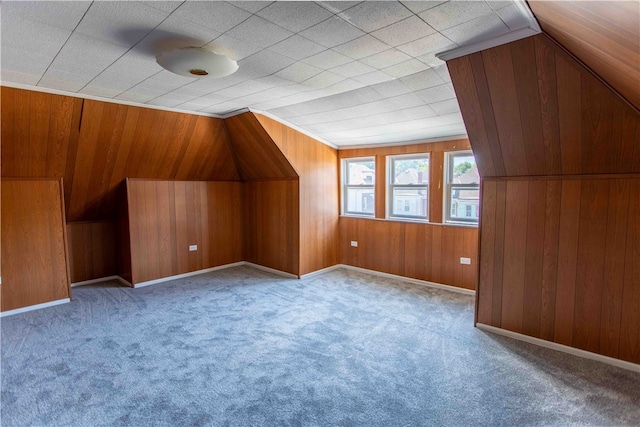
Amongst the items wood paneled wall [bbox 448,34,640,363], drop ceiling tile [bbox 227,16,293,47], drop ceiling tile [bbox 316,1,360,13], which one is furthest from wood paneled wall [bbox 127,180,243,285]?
wood paneled wall [bbox 448,34,640,363]

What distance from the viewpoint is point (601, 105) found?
2211mm

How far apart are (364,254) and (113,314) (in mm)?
3522

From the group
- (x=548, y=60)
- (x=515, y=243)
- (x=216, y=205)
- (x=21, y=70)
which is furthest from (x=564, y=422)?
(x=216, y=205)

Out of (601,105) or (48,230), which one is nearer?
(601,105)

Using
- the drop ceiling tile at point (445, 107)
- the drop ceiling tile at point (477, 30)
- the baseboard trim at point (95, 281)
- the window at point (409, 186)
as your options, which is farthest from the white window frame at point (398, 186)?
the baseboard trim at point (95, 281)

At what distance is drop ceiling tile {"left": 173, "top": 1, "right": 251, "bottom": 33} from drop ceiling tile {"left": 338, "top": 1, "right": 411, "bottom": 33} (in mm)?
578

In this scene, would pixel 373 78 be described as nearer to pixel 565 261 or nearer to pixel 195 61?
pixel 195 61

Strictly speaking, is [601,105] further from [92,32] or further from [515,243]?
[92,32]

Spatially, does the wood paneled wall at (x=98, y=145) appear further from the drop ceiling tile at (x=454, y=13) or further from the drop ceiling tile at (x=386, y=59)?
the drop ceiling tile at (x=454, y=13)

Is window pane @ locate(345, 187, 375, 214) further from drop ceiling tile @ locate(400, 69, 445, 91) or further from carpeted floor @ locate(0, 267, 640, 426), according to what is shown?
drop ceiling tile @ locate(400, 69, 445, 91)

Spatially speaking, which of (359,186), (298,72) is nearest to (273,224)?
(359,186)

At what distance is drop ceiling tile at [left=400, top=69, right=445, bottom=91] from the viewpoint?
2.73m

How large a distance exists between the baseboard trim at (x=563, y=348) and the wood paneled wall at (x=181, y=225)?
Answer: 4.14 metres

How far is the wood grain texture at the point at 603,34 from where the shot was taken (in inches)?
46.4
